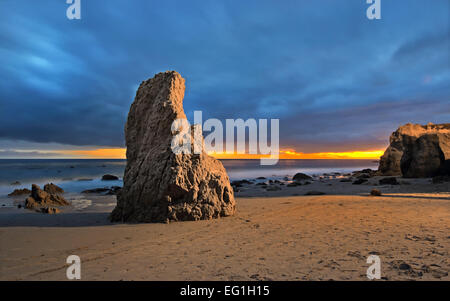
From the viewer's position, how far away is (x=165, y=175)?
7.40 metres

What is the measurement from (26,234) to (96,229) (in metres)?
1.58

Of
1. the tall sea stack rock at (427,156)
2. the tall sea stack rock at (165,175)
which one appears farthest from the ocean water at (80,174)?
the tall sea stack rock at (427,156)

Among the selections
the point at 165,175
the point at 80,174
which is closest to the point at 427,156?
the point at 165,175

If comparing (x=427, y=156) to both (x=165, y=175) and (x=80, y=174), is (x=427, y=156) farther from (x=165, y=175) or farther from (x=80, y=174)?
(x=80, y=174)

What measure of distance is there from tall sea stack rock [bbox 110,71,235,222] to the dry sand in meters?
0.60

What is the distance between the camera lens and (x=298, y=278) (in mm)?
3309

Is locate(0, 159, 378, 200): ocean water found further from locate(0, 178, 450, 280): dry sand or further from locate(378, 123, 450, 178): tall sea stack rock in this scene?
locate(378, 123, 450, 178): tall sea stack rock

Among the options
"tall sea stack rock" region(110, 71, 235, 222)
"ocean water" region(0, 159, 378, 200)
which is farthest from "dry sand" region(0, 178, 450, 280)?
"ocean water" region(0, 159, 378, 200)

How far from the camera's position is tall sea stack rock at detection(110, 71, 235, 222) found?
7.35 m

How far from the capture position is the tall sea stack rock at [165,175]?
735cm

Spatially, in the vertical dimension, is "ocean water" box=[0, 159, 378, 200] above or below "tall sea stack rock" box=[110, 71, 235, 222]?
below

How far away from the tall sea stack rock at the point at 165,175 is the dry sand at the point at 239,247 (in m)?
0.60

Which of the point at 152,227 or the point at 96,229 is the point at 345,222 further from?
the point at 96,229

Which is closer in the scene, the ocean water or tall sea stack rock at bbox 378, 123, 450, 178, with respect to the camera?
tall sea stack rock at bbox 378, 123, 450, 178
